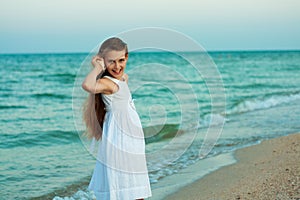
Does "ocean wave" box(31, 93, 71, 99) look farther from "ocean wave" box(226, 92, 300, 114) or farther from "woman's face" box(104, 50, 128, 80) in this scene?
"woman's face" box(104, 50, 128, 80)

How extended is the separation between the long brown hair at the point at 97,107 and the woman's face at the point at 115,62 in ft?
0.10

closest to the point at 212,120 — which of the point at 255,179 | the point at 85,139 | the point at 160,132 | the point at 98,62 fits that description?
the point at 160,132

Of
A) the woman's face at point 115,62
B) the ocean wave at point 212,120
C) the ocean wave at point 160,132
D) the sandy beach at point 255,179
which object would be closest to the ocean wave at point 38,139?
the ocean wave at point 160,132

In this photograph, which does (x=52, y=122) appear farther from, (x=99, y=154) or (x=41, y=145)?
(x=99, y=154)

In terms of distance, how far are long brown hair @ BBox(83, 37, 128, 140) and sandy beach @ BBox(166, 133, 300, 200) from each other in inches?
73.1

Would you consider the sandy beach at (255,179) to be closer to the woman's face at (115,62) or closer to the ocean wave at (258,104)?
the woman's face at (115,62)

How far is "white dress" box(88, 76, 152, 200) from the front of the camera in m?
3.60

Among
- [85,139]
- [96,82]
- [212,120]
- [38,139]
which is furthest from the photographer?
[212,120]

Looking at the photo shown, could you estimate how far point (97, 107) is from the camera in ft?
12.2

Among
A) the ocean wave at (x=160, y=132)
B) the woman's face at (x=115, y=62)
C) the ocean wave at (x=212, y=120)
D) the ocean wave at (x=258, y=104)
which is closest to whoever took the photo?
the woman's face at (x=115, y=62)

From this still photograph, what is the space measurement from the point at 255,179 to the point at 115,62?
275 centimetres

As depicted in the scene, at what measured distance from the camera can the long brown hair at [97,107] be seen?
11.8ft

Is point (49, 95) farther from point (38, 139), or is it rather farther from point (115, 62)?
point (115, 62)

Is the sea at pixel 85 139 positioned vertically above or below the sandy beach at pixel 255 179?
above
